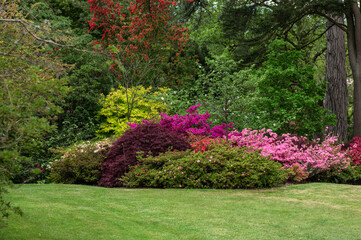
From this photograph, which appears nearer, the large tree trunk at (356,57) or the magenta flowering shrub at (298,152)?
the magenta flowering shrub at (298,152)

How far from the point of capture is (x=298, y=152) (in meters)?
10.8

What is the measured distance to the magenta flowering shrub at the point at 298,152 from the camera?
10.4m

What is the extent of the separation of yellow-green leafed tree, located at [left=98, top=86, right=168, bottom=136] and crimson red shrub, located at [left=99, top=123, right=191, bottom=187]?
3.96 metres

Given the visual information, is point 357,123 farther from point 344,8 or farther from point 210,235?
point 210,235

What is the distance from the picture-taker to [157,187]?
9.21 meters

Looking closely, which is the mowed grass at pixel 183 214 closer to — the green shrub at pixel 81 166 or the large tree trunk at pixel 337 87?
the green shrub at pixel 81 166

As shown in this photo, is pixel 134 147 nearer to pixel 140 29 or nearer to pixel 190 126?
pixel 190 126

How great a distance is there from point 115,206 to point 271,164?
13.9ft

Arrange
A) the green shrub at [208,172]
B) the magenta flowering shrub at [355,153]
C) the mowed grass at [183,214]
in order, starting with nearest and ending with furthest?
1. the mowed grass at [183,214]
2. the green shrub at [208,172]
3. the magenta flowering shrub at [355,153]

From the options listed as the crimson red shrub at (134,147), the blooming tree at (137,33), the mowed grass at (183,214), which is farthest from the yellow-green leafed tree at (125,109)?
the mowed grass at (183,214)

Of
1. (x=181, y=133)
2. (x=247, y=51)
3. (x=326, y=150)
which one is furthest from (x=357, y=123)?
(x=181, y=133)

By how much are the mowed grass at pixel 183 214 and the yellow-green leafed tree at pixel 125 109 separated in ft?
21.4

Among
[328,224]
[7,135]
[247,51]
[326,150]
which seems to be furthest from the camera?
[247,51]

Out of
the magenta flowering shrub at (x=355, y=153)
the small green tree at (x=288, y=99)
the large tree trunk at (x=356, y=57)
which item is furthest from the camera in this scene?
the large tree trunk at (x=356, y=57)
